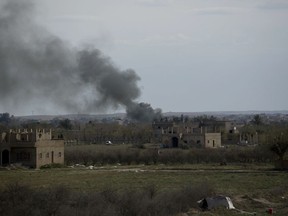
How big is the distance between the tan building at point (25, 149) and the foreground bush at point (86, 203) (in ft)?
99.8

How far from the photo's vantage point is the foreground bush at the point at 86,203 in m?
21.0

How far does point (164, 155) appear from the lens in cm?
6284

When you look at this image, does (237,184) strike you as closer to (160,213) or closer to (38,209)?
(160,213)

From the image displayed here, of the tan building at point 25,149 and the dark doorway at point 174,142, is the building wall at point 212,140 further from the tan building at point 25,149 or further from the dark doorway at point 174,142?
the tan building at point 25,149

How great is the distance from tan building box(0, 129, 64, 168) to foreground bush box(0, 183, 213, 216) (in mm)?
30418

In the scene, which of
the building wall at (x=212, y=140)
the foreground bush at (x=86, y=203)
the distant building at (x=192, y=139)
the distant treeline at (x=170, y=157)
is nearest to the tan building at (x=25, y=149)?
the distant treeline at (x=170, y=157)

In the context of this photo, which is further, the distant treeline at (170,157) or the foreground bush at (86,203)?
→ the distant treeline at (170,157)

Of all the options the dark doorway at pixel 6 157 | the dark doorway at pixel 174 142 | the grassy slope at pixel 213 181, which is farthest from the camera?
the dark doorway at pixel 174 142

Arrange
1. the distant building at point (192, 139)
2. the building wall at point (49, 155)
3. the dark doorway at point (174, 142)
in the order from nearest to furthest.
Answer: the building wall at point (49, 155) < the distant building at point (192, 139) < the dark doorway at point (174, 142)

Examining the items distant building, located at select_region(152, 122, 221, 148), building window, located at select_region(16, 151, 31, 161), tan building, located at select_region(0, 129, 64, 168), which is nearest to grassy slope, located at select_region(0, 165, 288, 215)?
tan building, located at select_region(0, 129, 64, 168)

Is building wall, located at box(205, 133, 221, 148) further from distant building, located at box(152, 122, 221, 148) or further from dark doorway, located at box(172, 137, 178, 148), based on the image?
dark doorway, located at box(172, 137, 178, 148)

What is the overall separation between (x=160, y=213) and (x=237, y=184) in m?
15.0

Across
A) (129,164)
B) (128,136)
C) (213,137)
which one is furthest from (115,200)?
(128,136)

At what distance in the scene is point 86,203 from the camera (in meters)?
23.5
